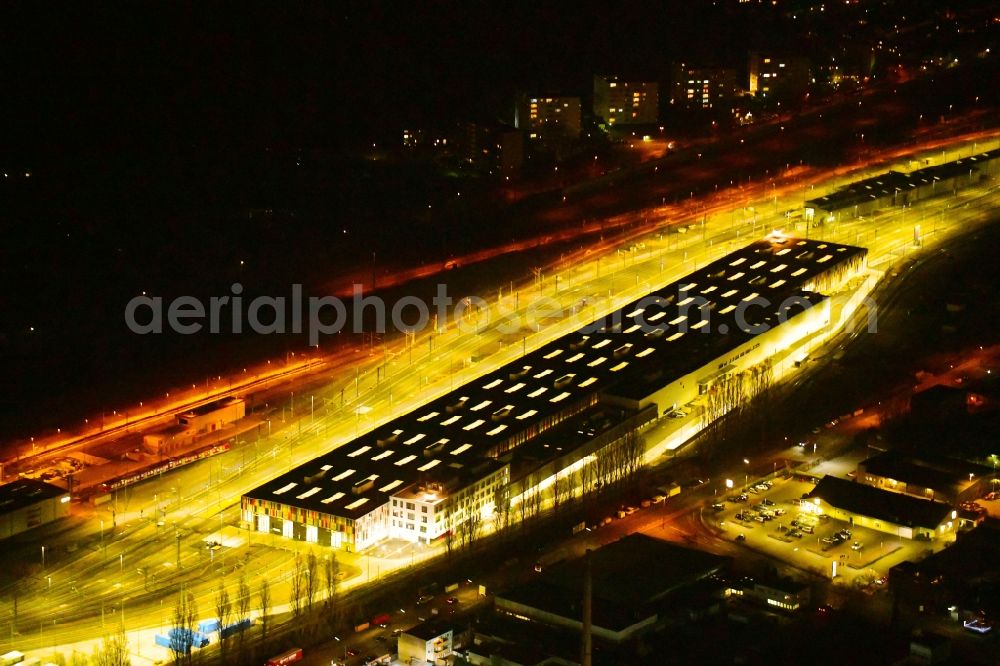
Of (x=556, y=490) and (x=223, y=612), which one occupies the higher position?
(x=556, y=490)

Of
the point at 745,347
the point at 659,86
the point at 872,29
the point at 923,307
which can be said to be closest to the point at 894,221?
the point at 923,307

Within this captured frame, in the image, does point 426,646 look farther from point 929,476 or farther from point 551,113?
point 551,113

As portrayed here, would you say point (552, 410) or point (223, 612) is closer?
point (223, 612)

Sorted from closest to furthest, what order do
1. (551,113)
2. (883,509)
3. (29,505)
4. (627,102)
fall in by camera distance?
(883,509) < (29,505) < (551,113) < (627,102)

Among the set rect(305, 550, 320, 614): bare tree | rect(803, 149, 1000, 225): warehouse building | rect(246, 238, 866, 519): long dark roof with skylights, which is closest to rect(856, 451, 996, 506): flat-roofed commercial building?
rect(246, 238, 866, 519): long dark roof with skylights

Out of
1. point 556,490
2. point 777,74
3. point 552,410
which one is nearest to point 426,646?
point 556,490

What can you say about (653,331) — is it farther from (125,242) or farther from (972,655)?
(125,242)
